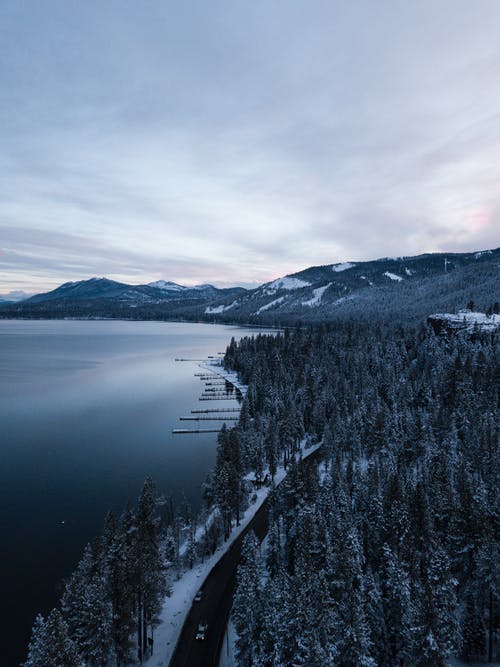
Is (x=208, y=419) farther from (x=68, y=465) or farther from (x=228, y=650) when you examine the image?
(x=228, y=650)

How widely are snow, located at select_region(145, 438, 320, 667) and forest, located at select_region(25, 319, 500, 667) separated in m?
1.35

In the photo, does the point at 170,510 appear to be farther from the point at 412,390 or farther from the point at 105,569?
the point at 412,390

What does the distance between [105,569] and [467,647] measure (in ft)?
106

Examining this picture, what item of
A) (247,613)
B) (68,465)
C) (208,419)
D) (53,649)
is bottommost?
(208,419)

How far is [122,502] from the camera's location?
59938 mm

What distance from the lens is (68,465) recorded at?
73.0 meters

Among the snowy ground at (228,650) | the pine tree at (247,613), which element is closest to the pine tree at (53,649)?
the pine tree at (247,613)

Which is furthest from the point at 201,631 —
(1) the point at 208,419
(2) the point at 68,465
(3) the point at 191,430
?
(1) the point at 208,419

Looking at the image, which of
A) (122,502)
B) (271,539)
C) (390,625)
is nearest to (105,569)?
(271,539)

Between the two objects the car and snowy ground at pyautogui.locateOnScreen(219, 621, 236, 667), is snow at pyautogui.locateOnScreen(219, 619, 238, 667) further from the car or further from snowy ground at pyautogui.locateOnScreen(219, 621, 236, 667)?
the car

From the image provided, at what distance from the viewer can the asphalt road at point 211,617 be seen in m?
33.7

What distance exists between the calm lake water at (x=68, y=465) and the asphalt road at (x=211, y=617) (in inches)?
574

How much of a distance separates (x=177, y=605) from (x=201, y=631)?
493cm

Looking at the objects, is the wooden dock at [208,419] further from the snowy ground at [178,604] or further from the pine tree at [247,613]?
the pine tree at [247,613]
